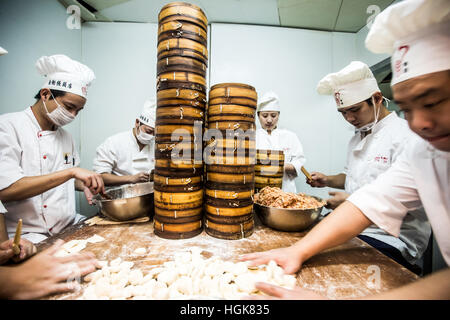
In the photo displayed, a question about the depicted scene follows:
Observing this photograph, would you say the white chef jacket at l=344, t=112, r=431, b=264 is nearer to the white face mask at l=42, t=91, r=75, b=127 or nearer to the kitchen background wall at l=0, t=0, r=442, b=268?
the kitchen background wall at l=0, t=0, r=442, b=268

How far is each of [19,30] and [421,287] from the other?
13.5 feet

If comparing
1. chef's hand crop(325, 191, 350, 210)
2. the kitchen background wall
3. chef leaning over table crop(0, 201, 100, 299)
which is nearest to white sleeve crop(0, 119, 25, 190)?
chef leaning over table crop(0, 201, 100, 299)

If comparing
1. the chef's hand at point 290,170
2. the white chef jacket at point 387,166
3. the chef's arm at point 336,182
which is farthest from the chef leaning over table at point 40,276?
the chef's hand at point 290,170

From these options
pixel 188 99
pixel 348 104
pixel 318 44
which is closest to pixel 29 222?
pixel 188 99

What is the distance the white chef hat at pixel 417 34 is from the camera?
2.41ft

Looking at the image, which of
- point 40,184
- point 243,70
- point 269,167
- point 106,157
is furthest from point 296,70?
point 40,184

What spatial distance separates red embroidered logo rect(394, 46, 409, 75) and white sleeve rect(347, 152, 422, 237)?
0.53 meters

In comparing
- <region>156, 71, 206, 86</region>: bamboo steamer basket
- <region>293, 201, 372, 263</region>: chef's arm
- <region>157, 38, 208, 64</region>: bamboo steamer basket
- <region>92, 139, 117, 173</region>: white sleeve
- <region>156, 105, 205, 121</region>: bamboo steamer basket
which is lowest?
<region>293, 201, 372, 263</region>: chef's arm

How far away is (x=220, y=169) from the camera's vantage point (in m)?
1.31

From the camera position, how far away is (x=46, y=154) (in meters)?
1.85

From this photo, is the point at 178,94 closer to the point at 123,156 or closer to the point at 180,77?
the point at 180,77

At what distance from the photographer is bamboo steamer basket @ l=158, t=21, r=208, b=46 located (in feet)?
4.20

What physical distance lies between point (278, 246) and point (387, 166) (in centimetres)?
145
